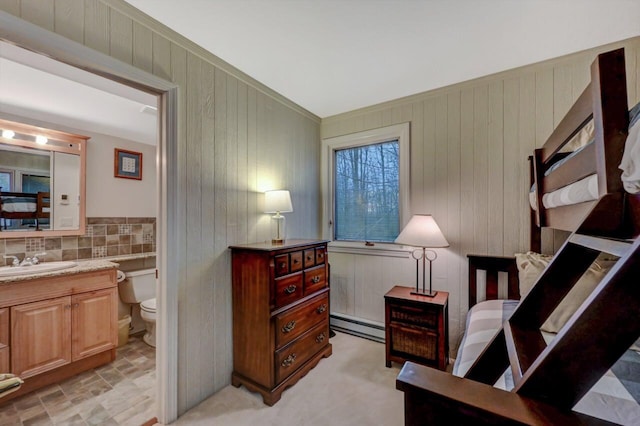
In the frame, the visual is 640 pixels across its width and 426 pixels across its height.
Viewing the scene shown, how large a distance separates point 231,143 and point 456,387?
6.84 feet

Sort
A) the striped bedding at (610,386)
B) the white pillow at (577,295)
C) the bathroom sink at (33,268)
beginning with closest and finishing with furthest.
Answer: the striped bedding at (610,386) → the white pillow at (577,295) → the bathroom sink at (33,268)

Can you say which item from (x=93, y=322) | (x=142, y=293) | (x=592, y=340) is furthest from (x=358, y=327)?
(x=592, y=340)

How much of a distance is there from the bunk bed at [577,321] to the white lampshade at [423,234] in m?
0.93

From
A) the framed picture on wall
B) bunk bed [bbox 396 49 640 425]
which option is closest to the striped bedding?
bunk bed [bbox 396 49 640 425]

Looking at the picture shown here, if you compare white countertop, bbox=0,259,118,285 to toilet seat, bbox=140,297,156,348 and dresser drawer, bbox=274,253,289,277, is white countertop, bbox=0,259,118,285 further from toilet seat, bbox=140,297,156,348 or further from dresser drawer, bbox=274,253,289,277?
dresser drawer, bbox=274,253,289,277

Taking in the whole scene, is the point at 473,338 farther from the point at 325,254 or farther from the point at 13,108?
the point at 13,108

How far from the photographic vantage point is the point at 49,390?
2057mm

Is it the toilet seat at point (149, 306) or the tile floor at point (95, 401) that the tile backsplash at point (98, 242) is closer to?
the toilet seat at point (149, 306)

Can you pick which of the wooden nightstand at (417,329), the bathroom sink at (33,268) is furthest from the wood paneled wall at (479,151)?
the bathroom sink at (33,268)

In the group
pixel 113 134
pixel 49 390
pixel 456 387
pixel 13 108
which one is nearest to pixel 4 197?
pixel 13 108

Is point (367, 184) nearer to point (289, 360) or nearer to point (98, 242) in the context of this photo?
point (289, 360)

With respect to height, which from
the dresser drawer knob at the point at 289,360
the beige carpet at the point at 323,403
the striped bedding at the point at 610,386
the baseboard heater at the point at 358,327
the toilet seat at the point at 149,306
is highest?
the striped bedding at the point at 610,386

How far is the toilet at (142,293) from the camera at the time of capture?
2.74m

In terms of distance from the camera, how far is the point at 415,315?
2191mm
